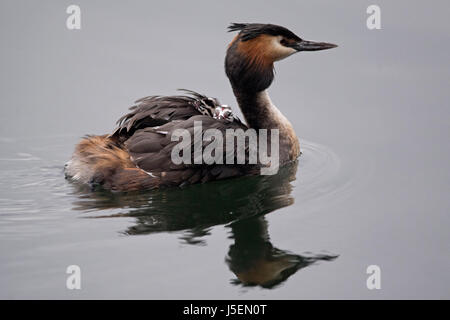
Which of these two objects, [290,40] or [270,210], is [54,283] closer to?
[270,210]

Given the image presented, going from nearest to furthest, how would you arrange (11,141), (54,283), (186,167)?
(54,283) → (186,167) → (11,141)

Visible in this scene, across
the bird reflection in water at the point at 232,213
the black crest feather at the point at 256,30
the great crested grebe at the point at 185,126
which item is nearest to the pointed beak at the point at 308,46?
the great crested grebe at the point at 185,126

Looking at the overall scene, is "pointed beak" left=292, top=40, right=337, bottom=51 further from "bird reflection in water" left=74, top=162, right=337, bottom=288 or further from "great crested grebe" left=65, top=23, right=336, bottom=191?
"bird reflection in water" left=74, top=162, right=337, bottom=288

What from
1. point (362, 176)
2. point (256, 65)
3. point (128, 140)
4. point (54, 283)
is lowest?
point (54, 283)

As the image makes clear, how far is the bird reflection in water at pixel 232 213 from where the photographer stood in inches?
233

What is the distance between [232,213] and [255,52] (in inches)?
80.4

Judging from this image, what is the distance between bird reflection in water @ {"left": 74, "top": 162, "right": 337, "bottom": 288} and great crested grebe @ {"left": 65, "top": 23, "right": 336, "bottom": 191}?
0.46ft

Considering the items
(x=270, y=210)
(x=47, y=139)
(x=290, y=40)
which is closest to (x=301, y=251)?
(x=270, y=210)

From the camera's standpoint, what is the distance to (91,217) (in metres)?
6.66

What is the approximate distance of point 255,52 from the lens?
797cm

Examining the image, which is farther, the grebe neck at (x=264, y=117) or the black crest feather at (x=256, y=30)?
the grebe neck at (x=264, y=117)

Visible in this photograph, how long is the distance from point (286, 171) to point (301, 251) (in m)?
2.15

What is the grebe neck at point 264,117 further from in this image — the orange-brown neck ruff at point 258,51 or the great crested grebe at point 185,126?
the orange-brown neck ruff at point 258,51

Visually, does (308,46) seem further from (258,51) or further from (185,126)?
(185,126)
